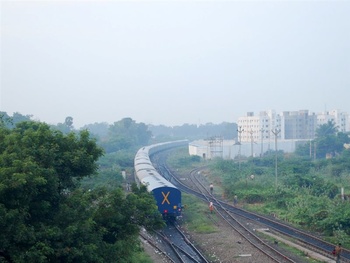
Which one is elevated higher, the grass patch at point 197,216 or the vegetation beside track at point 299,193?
the vegetation beside track at point 299,193

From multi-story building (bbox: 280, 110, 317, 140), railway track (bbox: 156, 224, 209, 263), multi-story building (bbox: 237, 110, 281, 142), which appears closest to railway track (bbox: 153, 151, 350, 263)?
railway track (bbox: 156, 224, 209, 263)

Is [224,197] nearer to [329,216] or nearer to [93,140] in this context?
[329,216]

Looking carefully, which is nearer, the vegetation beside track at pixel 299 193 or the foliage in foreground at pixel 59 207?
the foliage in foreground at pixel 59 207

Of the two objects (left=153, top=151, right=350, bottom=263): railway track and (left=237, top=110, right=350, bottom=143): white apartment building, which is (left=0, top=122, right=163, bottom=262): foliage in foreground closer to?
(left=153, top=151, right=350, bottom=263): railway track

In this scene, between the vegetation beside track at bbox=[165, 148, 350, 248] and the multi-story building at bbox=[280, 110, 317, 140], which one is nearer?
the vegetation beside track at bbox=[165, 148, 350, 248]

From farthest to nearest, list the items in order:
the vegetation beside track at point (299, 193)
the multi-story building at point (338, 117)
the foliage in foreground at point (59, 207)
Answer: the multi-story building at point (338, 117) < the vegetation beside track at point (299, 193) < the foliage in foreground at point (59, 207)

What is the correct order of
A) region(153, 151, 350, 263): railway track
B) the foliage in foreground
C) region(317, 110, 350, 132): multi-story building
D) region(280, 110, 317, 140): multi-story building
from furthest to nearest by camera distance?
region(317, 110, 350, 132): multi-story building
region(280, 110, 317, 140): multi-story building
region(153, 151, 350, 263): railway track
the foliage in foreground

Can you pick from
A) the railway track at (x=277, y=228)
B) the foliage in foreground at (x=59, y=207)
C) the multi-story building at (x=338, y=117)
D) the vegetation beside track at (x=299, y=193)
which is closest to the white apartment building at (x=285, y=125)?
the multi-story building at (x=338, y=117)

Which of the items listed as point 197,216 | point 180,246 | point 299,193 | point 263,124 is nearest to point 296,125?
point 263,124

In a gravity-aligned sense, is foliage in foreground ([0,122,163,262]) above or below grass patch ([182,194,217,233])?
above

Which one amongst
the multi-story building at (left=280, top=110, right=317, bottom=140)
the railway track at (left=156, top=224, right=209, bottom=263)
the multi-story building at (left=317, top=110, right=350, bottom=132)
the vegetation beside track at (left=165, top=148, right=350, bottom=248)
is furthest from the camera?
the multi-story building at (left=317, top=110, right=350, bottom=132)

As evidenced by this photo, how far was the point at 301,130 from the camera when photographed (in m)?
91.1

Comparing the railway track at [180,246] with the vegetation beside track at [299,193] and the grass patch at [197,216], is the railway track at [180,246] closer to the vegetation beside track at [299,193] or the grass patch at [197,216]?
the grass patch at [197,216]

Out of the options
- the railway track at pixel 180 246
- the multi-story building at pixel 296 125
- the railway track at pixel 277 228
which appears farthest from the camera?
the multi-story building at pixel 296 125
